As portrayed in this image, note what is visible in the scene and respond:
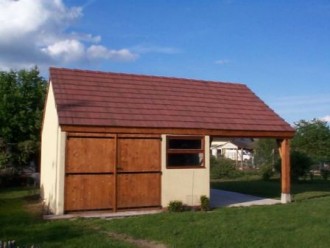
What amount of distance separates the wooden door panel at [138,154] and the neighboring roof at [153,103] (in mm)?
542

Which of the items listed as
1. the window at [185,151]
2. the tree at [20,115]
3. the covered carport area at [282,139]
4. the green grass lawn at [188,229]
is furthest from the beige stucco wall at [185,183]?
the tree at [20,115]

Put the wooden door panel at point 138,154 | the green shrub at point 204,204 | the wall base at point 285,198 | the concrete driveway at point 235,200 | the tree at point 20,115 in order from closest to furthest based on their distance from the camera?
the wooden door panel at point 138,154, the green shrub at point 204,204, the concrete driveway at point 235,200, the wall base at point 285,198, the tree at point 20,115

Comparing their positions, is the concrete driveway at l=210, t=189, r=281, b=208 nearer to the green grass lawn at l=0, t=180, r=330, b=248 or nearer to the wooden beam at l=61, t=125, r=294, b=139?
the green grass lawn at l=0, t=180, r=330, b=248

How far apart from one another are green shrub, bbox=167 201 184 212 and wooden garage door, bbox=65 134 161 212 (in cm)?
44

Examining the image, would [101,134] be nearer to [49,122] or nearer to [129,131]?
[129,131]

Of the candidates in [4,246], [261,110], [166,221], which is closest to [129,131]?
[166,221]

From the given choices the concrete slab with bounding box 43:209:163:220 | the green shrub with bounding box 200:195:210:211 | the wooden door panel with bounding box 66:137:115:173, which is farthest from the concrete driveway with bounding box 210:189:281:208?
the wooden door panel with bounding box 66:137:115:173

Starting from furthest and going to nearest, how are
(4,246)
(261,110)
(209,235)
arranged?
(261,110) < (209,235) < (4,246)

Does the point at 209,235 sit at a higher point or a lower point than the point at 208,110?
lower

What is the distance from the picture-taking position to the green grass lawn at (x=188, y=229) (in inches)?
378

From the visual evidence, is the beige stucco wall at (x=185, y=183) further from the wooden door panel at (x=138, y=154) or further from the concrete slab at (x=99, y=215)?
the concrete slab at (x=99, y=215)

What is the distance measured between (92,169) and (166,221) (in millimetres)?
3109

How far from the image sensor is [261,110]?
59.7ft

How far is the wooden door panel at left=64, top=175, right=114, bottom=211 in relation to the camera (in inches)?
537
